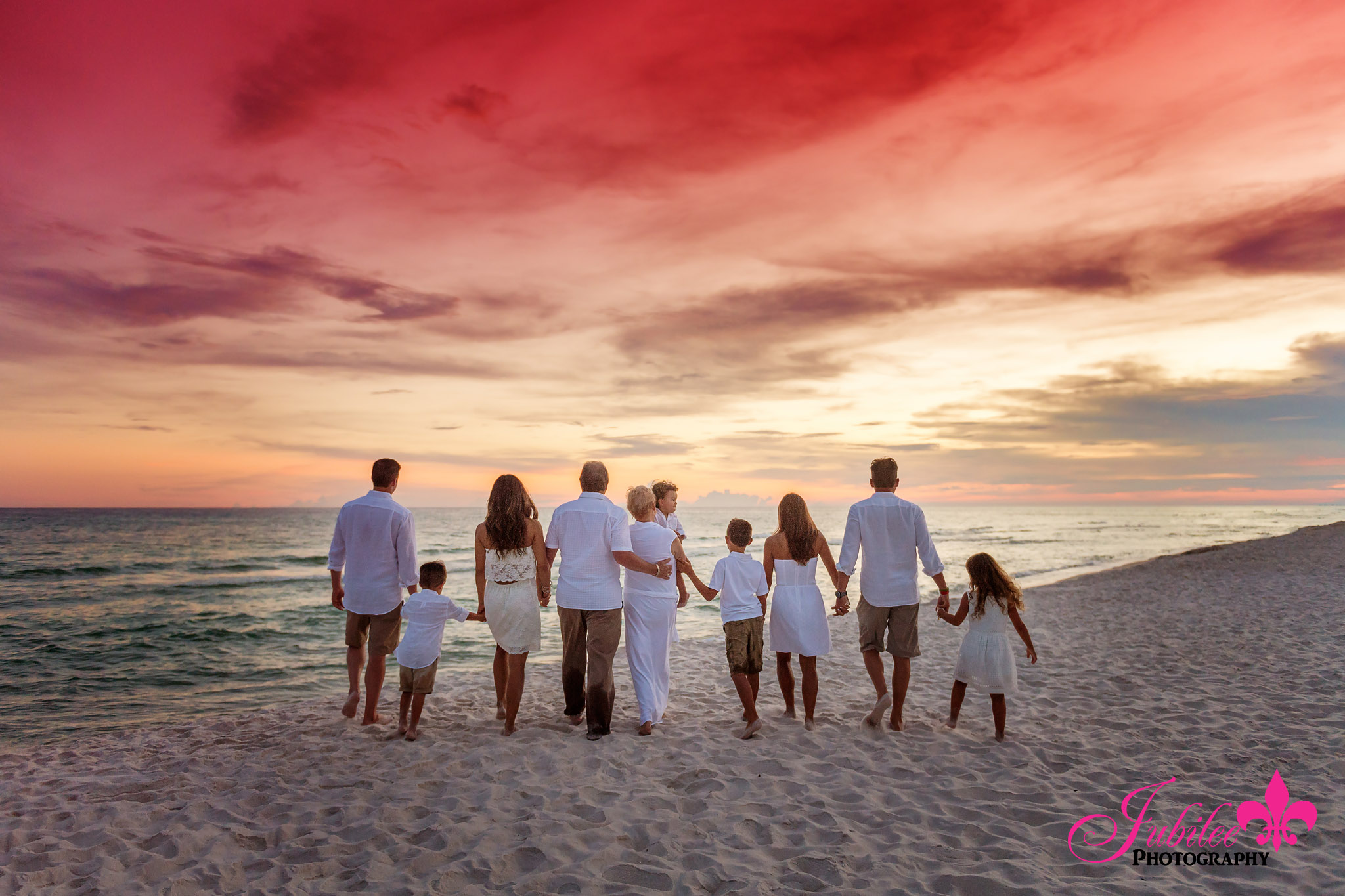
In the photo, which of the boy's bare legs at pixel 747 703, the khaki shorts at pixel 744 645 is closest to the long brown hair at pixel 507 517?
the khaki shorts at pixel 744 645

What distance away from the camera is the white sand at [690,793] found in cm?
390

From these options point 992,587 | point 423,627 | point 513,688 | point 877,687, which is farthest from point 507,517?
point 992,587

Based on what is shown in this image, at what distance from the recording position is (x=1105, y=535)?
54.3 metres

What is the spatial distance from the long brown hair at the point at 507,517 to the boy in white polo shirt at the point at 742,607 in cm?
153

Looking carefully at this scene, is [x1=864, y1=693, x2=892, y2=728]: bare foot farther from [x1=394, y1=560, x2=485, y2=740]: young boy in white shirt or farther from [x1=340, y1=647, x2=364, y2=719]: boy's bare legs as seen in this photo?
[x1=340, y1=647, x2=364, y2=719]: boy's bare legs

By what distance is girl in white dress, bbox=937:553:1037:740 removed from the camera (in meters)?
5.98

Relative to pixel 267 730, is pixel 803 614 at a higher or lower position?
higher

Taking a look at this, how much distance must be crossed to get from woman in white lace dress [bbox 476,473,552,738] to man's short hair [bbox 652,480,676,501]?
1692 mm

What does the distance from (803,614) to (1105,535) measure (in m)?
58.5

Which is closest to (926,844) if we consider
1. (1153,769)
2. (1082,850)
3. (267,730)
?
(1082,850)

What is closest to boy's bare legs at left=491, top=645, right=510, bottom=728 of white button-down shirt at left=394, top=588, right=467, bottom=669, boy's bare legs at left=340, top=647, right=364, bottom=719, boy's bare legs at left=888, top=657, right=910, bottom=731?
white button-down shirt at left=394, top=588, right=467, bottom=669

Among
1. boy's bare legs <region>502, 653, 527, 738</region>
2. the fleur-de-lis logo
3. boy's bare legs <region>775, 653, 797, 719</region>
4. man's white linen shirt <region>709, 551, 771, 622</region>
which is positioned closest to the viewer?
the fleur-de-lis logo

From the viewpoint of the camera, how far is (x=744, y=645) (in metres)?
6.34

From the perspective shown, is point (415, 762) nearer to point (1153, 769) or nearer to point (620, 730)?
point (620, 730)
